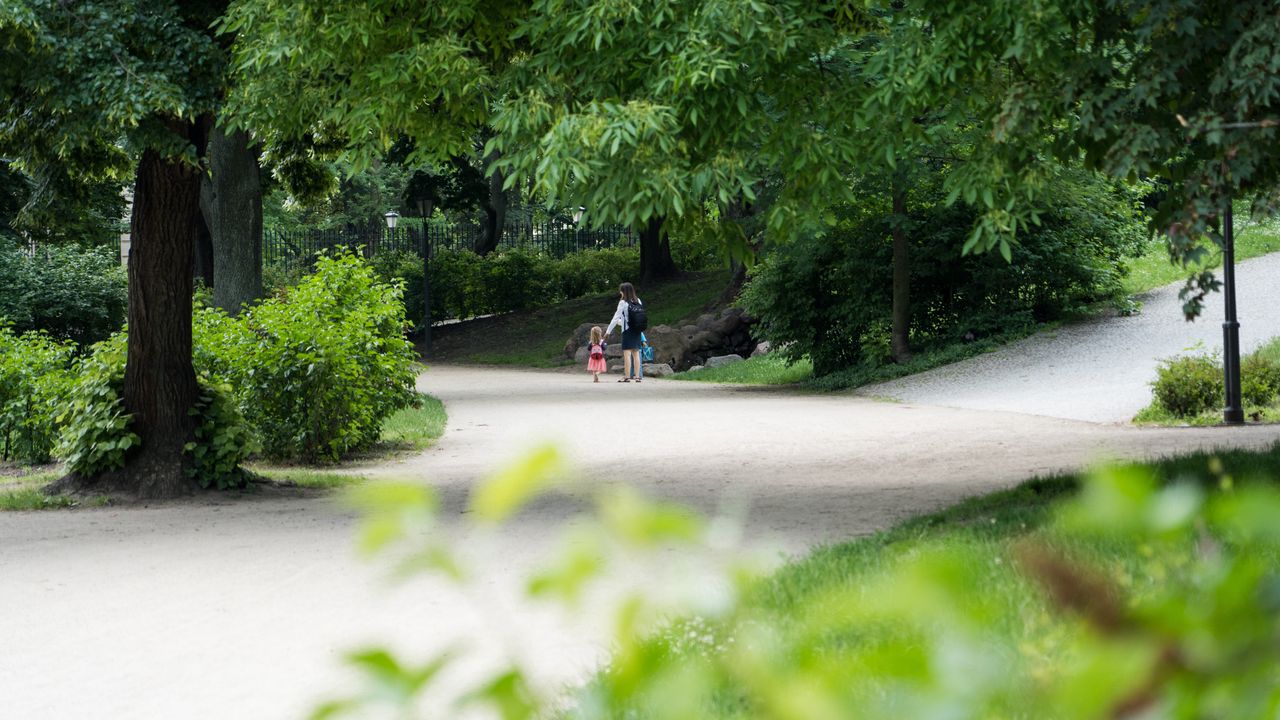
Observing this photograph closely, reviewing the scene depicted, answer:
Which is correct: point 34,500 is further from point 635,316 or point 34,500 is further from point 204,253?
point 204,253

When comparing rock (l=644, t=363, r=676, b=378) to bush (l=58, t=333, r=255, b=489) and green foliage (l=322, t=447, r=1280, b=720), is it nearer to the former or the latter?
bush (l=58, t=333, r=255, b=489)

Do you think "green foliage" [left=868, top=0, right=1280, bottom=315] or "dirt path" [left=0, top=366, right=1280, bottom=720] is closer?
"dirt path" [left=0, top=366, right=1280, bottom=720]

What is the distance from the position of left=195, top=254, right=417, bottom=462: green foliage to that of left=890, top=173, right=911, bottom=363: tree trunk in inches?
402

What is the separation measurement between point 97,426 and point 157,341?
0.87m

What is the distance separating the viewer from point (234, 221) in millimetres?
19172

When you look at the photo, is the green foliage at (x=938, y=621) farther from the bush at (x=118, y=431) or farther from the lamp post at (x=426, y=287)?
the lamp post at (x=426, y=287)

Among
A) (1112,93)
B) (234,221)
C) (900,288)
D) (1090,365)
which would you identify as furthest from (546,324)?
(1112,93)

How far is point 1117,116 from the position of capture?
7418mm

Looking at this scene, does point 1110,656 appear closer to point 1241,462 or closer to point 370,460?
point 1241,462

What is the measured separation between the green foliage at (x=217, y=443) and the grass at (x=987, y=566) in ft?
20.3

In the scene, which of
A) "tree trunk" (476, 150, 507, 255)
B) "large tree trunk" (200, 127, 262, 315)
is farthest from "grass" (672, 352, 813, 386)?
Result: "tree trunk" (476, 150, 507, 255)

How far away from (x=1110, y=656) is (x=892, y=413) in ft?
54.5

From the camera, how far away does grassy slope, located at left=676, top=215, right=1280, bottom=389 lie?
21.6 meters

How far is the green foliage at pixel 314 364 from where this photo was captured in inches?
528
